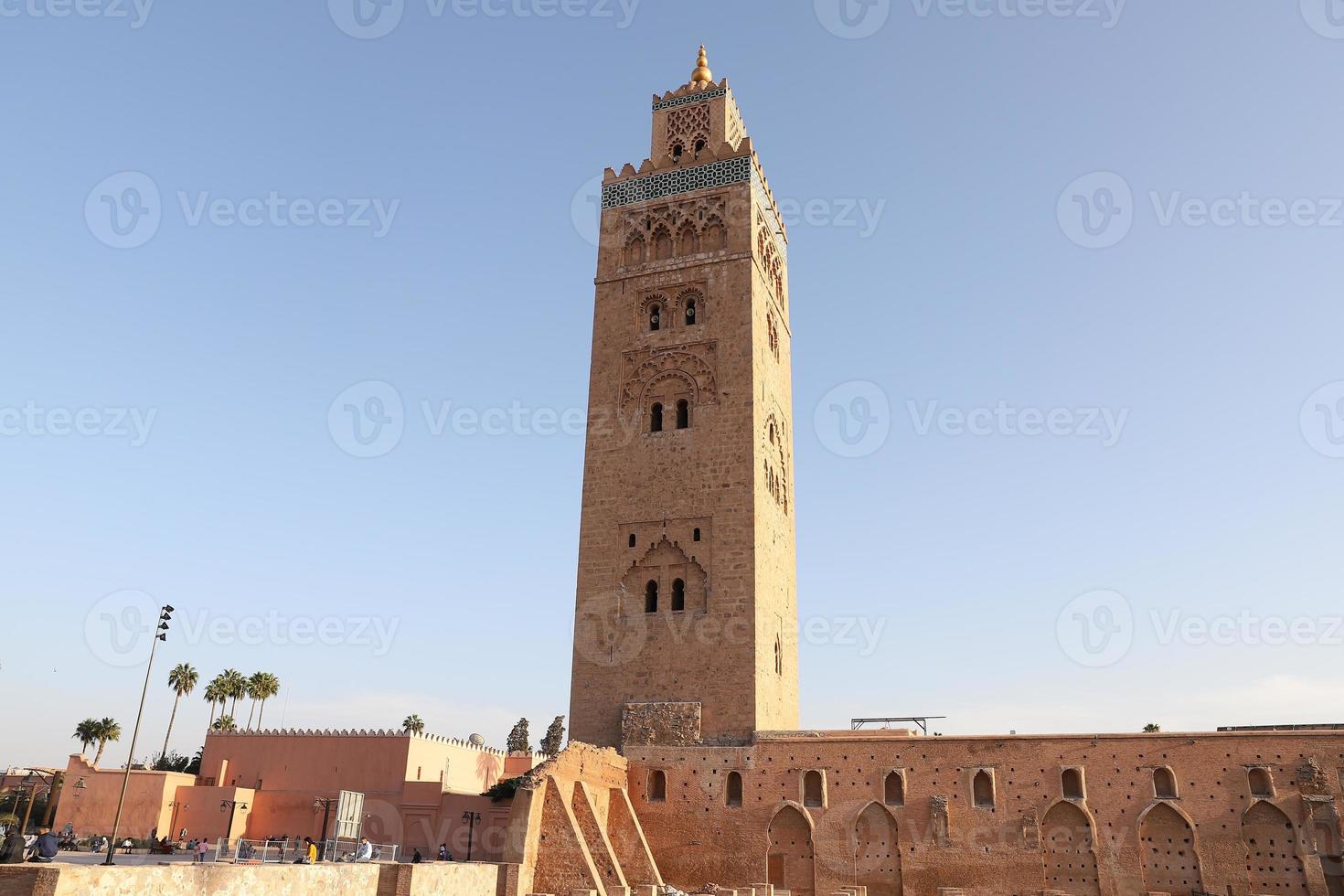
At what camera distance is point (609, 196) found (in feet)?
92.7

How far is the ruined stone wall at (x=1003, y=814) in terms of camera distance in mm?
17844

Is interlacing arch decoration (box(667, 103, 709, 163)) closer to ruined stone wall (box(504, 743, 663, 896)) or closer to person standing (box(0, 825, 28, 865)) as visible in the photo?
ruined stone wall (box(504, 743, 663, 896))

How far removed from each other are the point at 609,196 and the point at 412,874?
802 inches

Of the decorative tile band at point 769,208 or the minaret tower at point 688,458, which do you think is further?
the decorative tile band at point 769,208

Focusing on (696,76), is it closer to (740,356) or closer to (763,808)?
(740,356)

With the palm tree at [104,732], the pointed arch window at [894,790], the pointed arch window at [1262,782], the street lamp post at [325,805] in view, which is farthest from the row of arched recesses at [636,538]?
the palm tree at [104,732]

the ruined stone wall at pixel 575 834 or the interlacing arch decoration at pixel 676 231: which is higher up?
the interlacing arch decoration at pixel 676 231

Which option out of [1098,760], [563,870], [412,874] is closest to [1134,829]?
[1098,760]

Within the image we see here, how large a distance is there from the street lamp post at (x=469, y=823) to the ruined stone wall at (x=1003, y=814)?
21.8 feet

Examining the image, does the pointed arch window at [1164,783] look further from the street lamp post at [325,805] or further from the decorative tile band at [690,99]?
the decorative tile band at [690,99]

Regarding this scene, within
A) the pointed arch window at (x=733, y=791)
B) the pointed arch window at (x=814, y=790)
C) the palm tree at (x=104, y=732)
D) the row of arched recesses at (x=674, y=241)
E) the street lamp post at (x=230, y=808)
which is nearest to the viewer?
the pointed arch window at (x=814, y=790)

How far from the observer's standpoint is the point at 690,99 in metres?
28.9

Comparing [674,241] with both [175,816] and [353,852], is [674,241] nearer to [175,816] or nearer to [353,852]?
[353,852]

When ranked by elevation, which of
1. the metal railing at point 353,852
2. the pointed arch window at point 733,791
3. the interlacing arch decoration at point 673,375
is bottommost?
the metal railing at point 353,852
